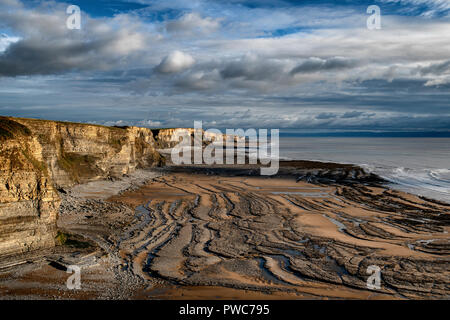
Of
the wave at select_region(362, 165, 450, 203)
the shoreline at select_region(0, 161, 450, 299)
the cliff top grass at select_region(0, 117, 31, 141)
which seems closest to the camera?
the shoreline at select_region(0, 161, 450, 299)

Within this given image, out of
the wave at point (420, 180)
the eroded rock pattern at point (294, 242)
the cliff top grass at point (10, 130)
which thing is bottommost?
the eroded rock pattern at point (294, 242)

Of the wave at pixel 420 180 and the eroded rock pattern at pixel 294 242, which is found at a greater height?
the wave at pixel 420 180

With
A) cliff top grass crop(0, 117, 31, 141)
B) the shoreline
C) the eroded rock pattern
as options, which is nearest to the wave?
the shoreline

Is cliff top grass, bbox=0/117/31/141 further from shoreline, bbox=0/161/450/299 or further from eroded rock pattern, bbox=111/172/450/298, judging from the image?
eroded rock pattern, bbox=111/172/450/298

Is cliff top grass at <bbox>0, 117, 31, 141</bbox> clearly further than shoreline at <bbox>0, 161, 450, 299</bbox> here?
Yes

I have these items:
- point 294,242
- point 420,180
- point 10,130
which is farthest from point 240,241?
point 420,180

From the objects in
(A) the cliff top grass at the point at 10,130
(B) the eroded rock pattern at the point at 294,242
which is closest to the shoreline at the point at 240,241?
(B) the eroded rock pattern at the point at 294,242

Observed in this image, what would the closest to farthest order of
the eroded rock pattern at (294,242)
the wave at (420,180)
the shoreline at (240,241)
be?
the shoreline at (240,241), the eroded rock pattern at (294,242), the wave at (420,180)

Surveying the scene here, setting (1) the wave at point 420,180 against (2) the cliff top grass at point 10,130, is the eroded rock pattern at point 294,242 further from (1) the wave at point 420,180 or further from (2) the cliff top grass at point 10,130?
(2) the cliff top grass at point 10,130
